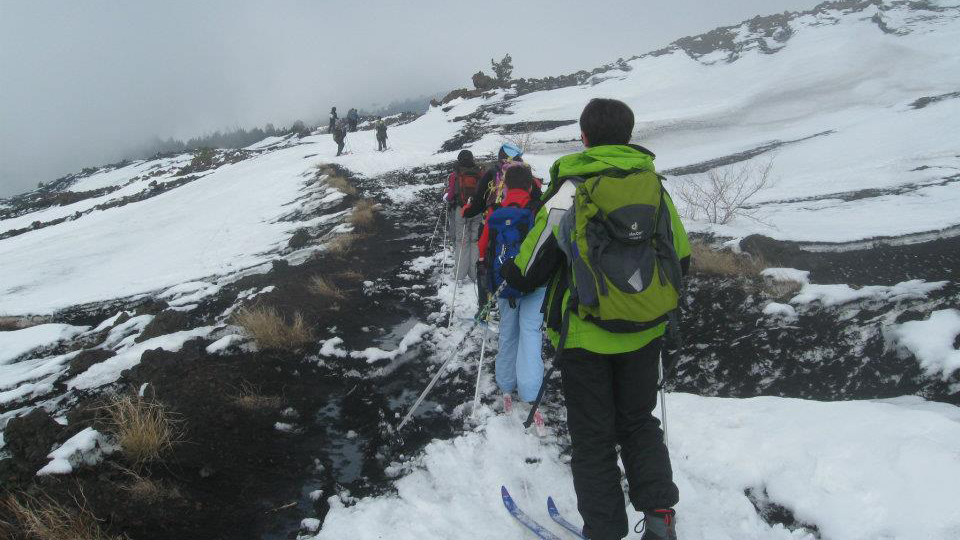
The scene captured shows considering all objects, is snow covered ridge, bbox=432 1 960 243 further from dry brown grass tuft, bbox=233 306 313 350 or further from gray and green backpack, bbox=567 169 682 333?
dry brown grass tuft, bbox=233 306 313 350

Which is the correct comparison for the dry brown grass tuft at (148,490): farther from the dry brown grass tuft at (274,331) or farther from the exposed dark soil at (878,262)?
the exposed dark soil at (878,262)

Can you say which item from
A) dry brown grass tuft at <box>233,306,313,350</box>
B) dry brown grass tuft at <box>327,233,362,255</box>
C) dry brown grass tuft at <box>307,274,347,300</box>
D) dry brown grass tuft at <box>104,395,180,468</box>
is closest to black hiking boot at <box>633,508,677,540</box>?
dry brown grass tuft at <box>104,395,180,468</box>

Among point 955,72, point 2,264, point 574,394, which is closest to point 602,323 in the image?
point 574,394

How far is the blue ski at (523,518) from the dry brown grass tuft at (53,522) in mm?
2424

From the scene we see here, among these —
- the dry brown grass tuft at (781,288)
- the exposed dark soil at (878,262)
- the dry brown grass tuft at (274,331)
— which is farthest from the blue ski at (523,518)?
the exposed dark soil at (878,262)

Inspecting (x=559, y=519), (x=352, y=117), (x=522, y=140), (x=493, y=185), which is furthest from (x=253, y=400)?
(x=352, y=117)

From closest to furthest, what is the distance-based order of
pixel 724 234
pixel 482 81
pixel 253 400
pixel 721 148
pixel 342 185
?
pixel 253 400, pixel 724 234, pixel 342 185, pixel 721 148, pixel 482 81

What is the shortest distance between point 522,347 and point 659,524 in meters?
1.91

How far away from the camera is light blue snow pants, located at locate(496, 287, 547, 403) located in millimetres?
4008

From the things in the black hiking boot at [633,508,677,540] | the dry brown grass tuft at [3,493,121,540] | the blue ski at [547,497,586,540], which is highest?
the dry brown grass tuft at [3,493,121,540]

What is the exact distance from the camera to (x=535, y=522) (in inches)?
124

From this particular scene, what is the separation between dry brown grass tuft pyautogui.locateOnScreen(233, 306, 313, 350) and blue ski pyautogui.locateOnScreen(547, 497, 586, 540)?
12.7 feet

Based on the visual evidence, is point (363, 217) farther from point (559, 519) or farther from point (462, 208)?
point (559, 519)

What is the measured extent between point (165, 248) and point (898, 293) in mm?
17849
